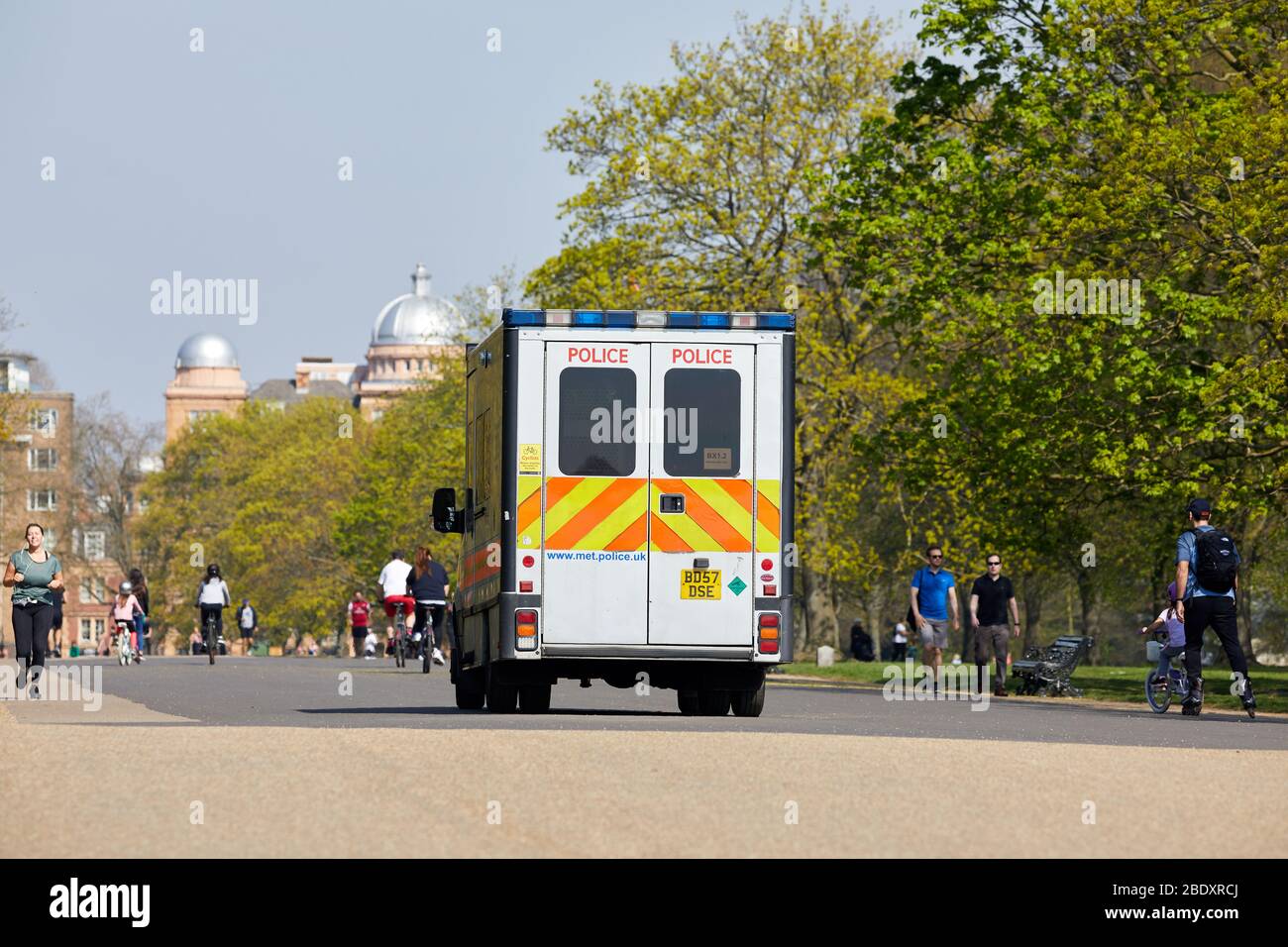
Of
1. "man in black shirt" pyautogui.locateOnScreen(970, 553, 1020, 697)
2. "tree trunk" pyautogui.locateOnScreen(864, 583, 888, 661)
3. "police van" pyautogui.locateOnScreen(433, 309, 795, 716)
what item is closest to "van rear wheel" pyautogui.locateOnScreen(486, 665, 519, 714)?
"police van" pyautogui.locateOnScreen(433, 309, 795, 716)

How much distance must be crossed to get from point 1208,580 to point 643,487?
622 centimetres

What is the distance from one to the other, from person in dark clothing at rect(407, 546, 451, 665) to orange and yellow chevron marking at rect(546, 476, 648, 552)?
1454cm

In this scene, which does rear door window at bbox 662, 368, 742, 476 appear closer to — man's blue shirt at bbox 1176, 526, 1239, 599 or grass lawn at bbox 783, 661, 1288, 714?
man's blue shirt at bbox 1176, 526, 1239, 599

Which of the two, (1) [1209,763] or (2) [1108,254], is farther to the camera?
(2) [1108,254]

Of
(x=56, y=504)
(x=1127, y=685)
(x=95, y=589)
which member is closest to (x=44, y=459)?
(x=56, y=504)

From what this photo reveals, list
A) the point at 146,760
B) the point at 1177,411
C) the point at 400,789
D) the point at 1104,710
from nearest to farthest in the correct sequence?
the point at 400,789
the point at 146,760
the point at 1104,710
the point at 1177,411

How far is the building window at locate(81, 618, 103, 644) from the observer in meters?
166

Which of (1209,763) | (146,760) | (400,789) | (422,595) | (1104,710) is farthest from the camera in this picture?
(422,595)

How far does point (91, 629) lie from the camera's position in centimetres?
16850
